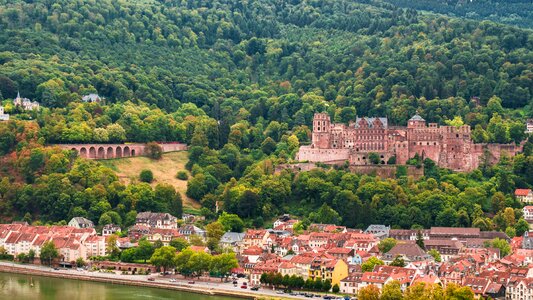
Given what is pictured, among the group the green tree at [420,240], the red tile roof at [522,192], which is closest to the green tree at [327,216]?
the green tree at [420,240]

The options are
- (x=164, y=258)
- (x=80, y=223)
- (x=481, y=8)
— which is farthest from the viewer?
(x=481, y=8)

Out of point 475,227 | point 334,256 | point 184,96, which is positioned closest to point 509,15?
point 184,96

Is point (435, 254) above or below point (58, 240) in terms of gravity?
below

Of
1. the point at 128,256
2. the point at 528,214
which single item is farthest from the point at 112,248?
the point at 528,214

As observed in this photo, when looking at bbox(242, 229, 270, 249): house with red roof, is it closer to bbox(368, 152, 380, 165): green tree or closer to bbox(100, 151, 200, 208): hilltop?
bbox(100, 151, 200, 208): hilltop

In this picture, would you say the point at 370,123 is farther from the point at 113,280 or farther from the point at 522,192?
the point at 113,280

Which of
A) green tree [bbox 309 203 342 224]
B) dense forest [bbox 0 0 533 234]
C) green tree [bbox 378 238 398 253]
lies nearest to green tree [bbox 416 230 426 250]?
green tree [bbox 378 238 398 253]

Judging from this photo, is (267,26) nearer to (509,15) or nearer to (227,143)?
(509,15)
